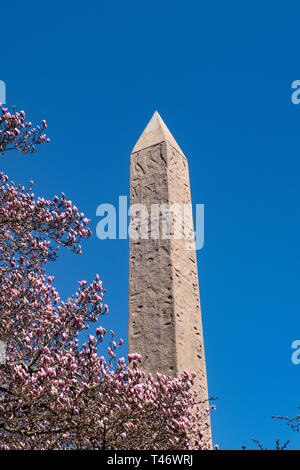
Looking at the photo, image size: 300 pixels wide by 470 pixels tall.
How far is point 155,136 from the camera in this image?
13.1 meters

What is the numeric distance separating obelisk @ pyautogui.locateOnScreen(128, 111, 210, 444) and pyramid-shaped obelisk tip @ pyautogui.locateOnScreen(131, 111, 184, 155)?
33 mm

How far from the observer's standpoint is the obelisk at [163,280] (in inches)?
407

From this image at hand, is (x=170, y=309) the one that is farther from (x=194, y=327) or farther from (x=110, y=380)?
(x=110, y=380)

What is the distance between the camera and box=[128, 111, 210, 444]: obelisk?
10344mm

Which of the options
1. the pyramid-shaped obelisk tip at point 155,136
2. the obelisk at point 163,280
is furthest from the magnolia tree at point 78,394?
the pyramid-shaped obelisk tip at point 155,136

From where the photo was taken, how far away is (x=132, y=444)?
23.3 ft

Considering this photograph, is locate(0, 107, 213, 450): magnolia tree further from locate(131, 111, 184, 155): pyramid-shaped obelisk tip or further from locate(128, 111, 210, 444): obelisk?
locate(131, 111, 184, 155): pyramid-shaped obelisk tip

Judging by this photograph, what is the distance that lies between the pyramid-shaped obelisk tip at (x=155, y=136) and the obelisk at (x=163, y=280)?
0.11ft

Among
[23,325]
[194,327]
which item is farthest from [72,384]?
[194,327]

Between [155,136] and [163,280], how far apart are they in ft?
12.8

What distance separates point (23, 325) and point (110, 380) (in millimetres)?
2894

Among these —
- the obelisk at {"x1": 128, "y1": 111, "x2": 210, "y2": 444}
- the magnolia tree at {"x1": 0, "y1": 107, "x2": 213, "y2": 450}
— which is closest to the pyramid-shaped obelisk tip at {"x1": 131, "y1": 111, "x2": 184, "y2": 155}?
the obelisk at {"x1": 128, "y1": 111, "x2": 210, "y2": 444}

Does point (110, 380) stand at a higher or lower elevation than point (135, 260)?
lower
